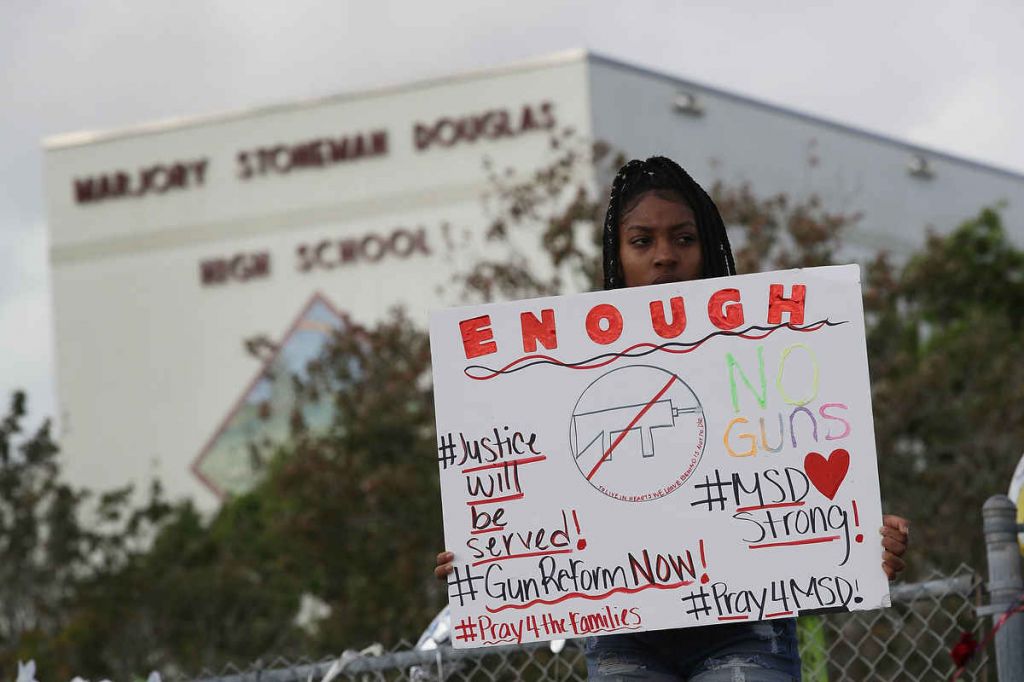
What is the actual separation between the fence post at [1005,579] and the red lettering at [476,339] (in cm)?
147

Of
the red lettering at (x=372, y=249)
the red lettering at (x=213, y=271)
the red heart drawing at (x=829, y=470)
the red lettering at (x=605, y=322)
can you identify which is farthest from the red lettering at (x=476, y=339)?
the red lettering at (x=213, y=271)

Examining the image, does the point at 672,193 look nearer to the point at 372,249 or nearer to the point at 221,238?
the point at 372,249

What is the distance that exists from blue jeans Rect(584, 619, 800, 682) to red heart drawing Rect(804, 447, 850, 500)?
29 centimetres

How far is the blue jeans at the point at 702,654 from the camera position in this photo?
3.76 meters

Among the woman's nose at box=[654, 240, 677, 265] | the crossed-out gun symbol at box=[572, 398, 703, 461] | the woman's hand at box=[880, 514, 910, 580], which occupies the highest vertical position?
the woman's nose at box=[654, 240, 677, 265]

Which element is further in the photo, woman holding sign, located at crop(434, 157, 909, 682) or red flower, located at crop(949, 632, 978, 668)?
red flower, located at crop(949, 632, 978, 668)

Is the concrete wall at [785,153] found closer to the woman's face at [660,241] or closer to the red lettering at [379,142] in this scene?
the red lettering at [379,142]

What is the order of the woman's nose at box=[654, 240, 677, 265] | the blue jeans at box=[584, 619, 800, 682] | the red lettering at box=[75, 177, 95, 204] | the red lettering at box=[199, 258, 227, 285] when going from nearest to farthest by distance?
1. the blue jeans at box=[584, 619, 800, 682]
2. the woman's nose at box=[654, 240, 677, 265]
3. the red lettering at box=[199, 258, 227, 285]
4. the red lettering at box=[75, 177, 95, 204]

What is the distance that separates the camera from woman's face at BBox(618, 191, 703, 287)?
13.5ft

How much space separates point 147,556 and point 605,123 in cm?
1249

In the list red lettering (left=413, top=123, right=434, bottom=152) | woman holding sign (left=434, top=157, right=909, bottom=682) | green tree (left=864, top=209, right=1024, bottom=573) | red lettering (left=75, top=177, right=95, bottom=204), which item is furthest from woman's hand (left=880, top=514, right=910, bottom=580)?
red lettering (left=75, top=177, right=95, bottom=204)

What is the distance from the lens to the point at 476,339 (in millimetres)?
4168

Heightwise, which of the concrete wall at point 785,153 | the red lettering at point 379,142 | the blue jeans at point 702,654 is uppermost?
the red lettering at point 379,142

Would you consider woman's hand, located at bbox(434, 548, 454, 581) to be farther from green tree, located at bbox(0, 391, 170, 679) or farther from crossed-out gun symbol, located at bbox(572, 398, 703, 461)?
green tree, located at bbox(0, 391, 170, 679)
